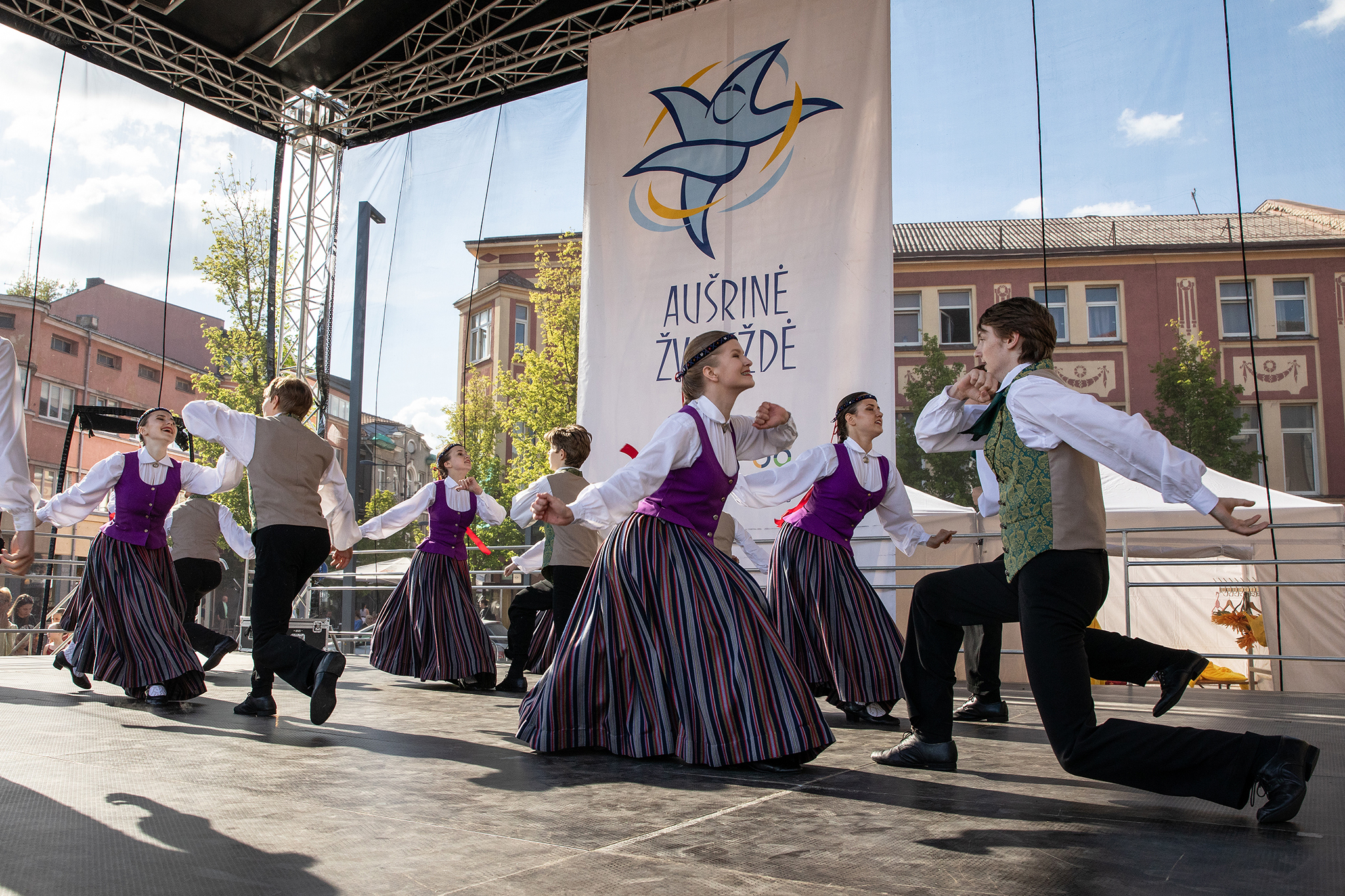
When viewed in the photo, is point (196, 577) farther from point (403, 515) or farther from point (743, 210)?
point (743, 210)

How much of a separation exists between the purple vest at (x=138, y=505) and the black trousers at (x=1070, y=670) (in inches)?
143

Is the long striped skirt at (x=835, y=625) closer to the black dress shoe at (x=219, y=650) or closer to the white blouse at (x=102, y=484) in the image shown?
the white blouse at (x=102, y=484)

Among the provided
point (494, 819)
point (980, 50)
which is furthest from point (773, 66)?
point (494, 819)

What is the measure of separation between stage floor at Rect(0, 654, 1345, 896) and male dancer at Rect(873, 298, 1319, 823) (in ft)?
0.40

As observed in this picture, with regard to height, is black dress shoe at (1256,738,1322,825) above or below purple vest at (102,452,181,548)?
below

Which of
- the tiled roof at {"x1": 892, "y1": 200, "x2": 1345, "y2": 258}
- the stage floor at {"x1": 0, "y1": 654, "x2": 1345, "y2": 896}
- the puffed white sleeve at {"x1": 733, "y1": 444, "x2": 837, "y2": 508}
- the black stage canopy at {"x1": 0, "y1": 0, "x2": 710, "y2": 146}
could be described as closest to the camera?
the stage floor at {"x1": 0, "y1": 654, "x2": 1345, "y2": 896}

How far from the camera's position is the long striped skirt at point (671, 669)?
270 cm

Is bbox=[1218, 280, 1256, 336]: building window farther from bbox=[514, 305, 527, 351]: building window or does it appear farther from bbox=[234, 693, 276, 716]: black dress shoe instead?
bbox=[234, 693, 276, 716]: black dress shoe

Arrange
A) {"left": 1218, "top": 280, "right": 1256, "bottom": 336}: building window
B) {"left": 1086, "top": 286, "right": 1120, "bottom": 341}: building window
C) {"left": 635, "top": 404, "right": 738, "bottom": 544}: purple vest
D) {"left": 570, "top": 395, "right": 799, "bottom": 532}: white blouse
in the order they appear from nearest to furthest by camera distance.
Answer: {"left": 570, "top": 395, "right": 799, "bottom": 532}: white blouse → {"left": 635, "top": 404, "right": 738, "bottom": 544}: purple vest → {"left": 1218, "top": 280, "right": 1256, "bottom": 336}: building window → {"left": 1086, "top": 286, "right": 1120, "bottom": 341}: building window

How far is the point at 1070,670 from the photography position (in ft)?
7.19

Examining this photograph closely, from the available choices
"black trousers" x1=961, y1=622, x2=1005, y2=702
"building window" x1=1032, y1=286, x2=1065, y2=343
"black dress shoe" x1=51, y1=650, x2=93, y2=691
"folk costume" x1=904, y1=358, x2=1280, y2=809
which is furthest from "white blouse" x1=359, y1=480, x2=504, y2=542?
"building window" x1=1032, y1=286, x2=1065, y2=343

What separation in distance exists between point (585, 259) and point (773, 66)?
212cm

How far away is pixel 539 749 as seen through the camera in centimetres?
293

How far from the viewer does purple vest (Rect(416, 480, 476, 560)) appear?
5.61 metres
